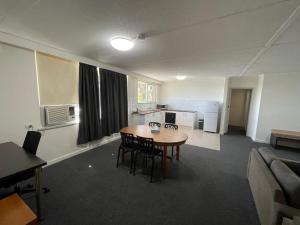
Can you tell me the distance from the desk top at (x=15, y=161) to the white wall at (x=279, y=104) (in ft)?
20.4

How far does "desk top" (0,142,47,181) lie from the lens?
1.41 meters

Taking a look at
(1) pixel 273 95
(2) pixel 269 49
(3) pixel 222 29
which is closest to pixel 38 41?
(3) pixel 222 29

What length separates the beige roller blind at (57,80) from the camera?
9.13ft

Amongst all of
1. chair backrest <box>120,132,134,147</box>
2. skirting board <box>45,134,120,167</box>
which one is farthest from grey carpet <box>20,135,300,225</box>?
chair backrest <box>120,132,134,147</box>

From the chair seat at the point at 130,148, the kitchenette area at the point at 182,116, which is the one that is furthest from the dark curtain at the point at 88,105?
the kitchenette area at the point at 182,116

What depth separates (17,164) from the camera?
1.55m

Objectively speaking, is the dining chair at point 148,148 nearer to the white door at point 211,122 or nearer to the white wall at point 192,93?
the white door at point 211,122

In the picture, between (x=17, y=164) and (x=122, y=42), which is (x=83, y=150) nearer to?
(x=17, y=164)

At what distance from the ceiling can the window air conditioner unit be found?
1.28 metres

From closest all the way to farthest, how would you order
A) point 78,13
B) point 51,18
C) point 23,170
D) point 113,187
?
point 23,170, point 78,13, point 51,18, point 113,187

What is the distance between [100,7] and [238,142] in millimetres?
5486

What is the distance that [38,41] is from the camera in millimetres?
2518

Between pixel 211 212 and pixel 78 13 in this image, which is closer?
pixel 78 13

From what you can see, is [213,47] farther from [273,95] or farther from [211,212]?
[273,95]
